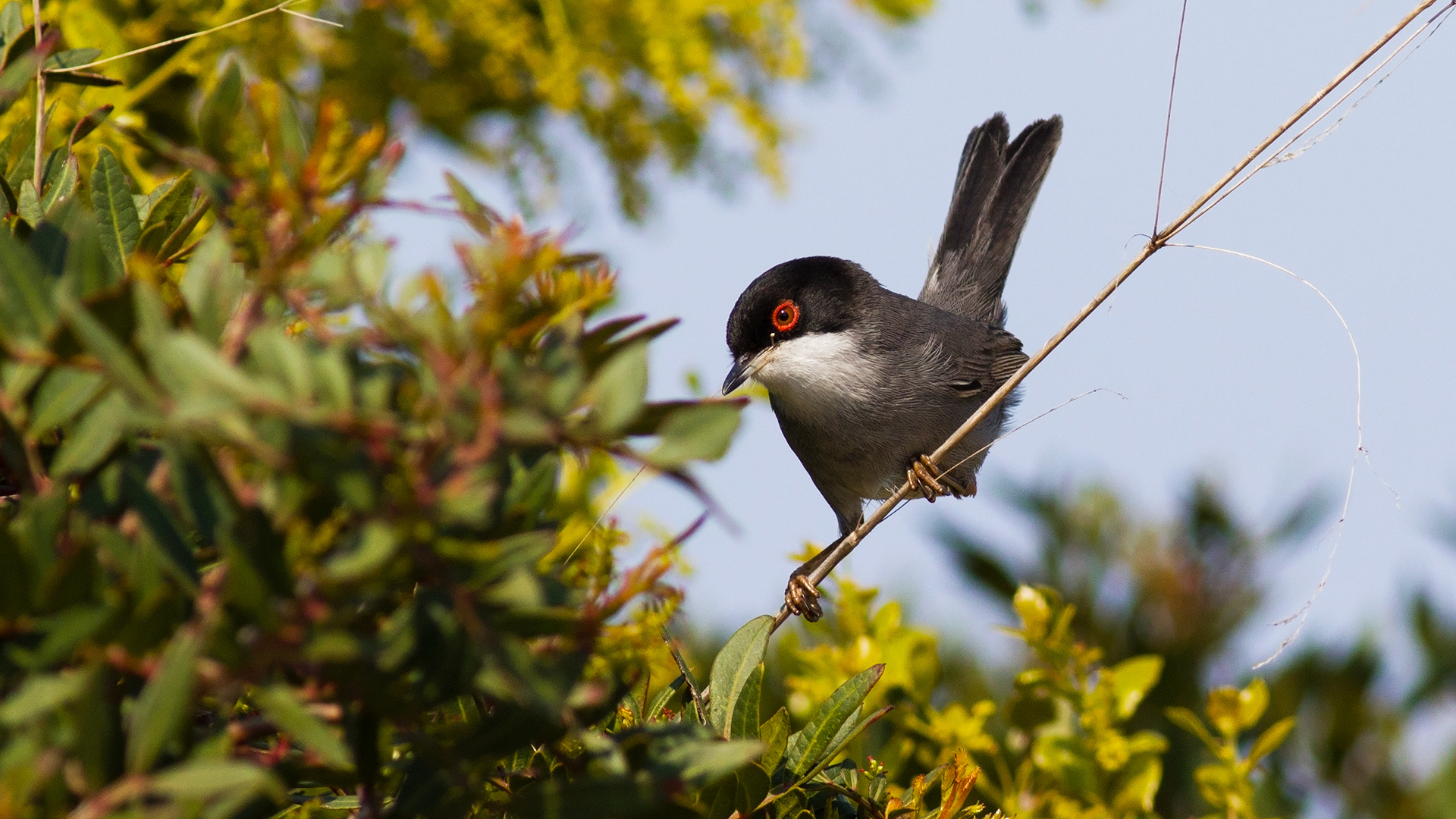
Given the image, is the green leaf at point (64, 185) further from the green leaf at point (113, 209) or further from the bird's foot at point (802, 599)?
the bird's foot at point (802, 599)

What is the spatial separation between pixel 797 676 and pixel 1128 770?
72cm

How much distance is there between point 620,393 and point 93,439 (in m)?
0.48

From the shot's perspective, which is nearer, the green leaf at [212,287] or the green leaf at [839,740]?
the green leaf at [212,287]

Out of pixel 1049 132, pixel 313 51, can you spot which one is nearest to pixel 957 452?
pixel 1049 132

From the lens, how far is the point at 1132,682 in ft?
8.27

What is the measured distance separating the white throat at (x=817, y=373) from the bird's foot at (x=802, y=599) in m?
0.83

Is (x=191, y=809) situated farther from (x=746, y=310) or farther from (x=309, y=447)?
(x=746, y=310)

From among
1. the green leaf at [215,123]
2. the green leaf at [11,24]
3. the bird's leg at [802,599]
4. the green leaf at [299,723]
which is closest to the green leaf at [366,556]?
the green leaf at [299,723]

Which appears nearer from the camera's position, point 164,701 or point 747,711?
point 164,701

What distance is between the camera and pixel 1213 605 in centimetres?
419

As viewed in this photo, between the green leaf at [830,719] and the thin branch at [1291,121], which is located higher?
the thin branch at [1291,121]

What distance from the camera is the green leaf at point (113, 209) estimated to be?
5.26 ft

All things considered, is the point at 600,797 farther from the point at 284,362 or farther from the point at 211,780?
the point at 284,362

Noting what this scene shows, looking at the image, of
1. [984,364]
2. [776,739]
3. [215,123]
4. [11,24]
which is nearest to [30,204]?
[11,24]
